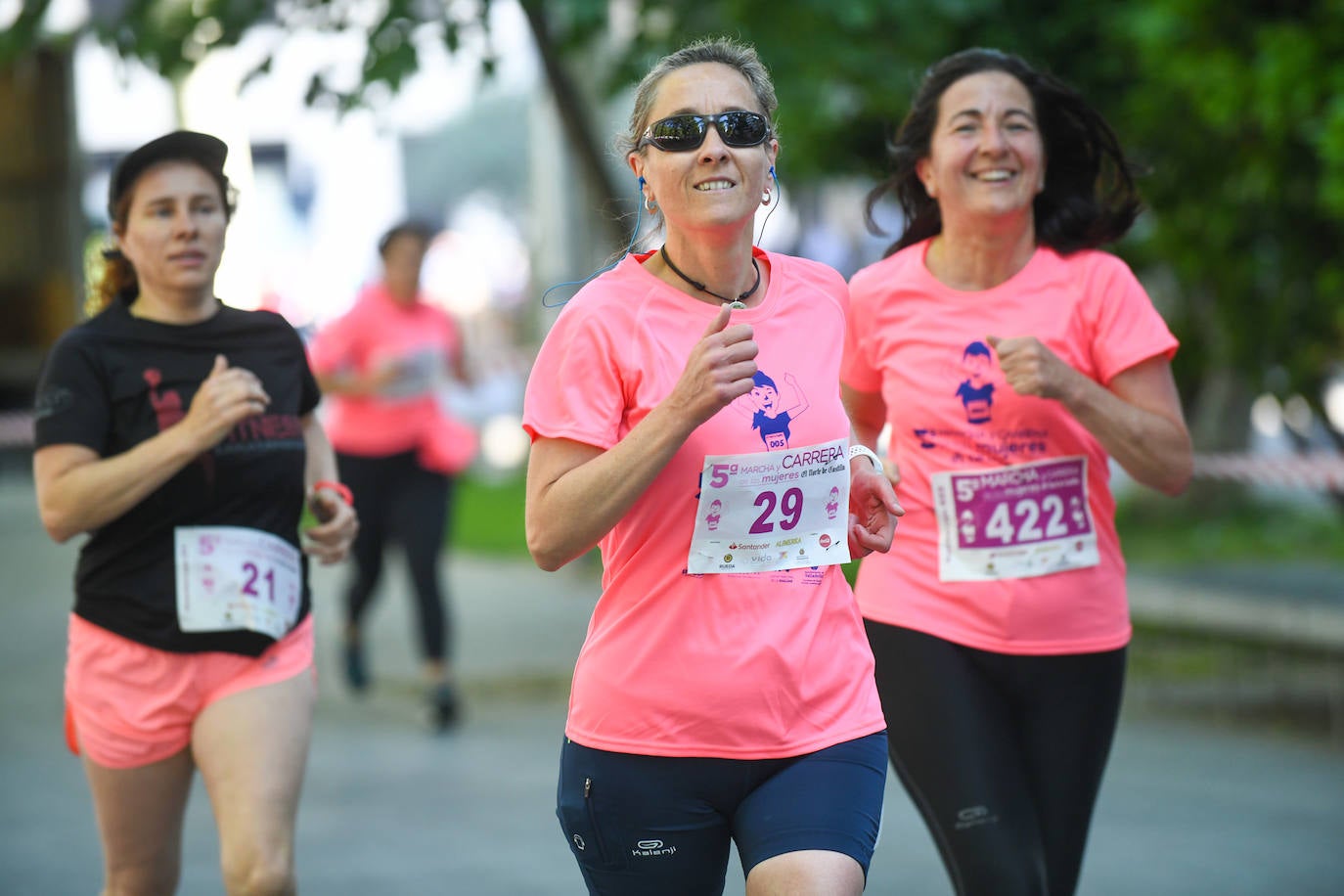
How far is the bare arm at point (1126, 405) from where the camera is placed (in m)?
3.54

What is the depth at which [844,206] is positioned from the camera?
3759 cm

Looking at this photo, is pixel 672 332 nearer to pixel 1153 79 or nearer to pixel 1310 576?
pixel 1153 79

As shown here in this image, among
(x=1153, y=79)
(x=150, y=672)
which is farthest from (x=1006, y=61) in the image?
(x=1153, y=79)

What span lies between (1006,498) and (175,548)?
1748 millimetres

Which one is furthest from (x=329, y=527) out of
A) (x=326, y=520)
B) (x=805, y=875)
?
(x=805, y=875)

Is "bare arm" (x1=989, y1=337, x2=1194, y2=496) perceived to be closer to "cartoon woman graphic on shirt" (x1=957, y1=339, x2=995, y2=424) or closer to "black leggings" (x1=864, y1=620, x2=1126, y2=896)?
"cartoon woman graphic on shirt" (x1=957, y1=339, x2=995, y2=424)

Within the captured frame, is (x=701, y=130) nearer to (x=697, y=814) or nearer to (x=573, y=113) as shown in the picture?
(x=697, y=814)

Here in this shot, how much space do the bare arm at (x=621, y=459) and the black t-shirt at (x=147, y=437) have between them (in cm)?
108

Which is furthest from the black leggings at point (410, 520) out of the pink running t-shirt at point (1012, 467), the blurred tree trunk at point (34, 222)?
the blurred tree trunk at point (34, 222)

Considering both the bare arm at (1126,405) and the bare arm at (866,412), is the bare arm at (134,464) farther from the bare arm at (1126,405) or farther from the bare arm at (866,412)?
the bare arm at (1126,405)

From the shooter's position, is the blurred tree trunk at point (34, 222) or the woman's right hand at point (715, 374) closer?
the woman's right hand at point (715, 374)

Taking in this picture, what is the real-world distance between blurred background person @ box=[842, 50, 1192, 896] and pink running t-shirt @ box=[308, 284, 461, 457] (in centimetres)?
412

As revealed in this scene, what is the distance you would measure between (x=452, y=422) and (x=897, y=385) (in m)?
4.28

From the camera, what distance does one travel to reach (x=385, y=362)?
7883mm
